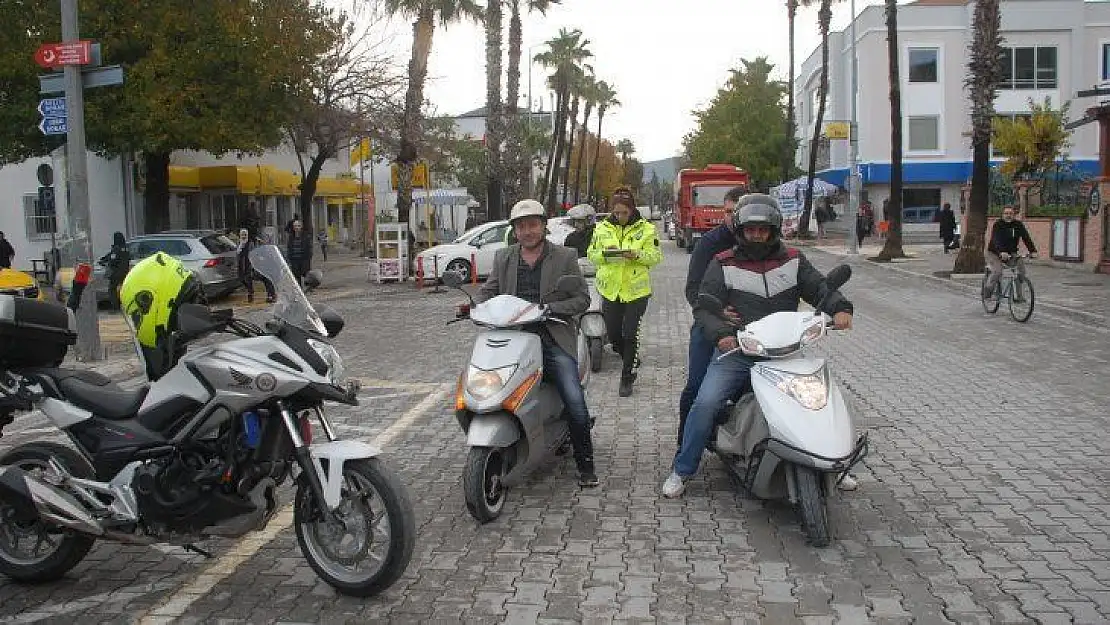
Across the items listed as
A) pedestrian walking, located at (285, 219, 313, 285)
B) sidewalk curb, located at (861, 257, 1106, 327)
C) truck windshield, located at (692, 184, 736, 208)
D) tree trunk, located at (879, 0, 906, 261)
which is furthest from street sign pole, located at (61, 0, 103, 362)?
truck windshield, located at (692, 184, 736, 208)

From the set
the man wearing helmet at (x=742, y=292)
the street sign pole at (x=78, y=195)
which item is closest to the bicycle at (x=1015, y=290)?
the man wearing helmet at (x=742, y=292)

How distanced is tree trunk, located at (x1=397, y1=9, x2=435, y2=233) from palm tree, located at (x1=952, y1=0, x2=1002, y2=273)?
13.9 m

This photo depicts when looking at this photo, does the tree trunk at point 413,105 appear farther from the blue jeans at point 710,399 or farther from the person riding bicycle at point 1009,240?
the blue jeans at point 710,399

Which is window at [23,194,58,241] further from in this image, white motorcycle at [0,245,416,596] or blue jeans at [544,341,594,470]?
white motorcycle at [0,245,416,596]

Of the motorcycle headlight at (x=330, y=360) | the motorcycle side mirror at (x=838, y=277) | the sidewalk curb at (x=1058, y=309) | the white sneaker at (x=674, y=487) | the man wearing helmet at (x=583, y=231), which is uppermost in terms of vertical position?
the man wearing helmet at (x=583, y=231)

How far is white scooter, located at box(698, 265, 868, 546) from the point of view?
16.5 ft

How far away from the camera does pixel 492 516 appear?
5656mm

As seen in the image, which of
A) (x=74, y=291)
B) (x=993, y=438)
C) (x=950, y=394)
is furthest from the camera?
(x=74, y=291)

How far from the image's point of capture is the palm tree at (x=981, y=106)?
74.2ft

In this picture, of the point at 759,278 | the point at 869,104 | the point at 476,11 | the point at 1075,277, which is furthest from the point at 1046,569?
the point at 869,104

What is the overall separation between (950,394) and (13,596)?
738 cm

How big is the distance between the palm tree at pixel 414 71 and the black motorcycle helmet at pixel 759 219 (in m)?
23.2

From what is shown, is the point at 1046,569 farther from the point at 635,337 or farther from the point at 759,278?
the point at 635,337

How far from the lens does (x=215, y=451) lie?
447cm
